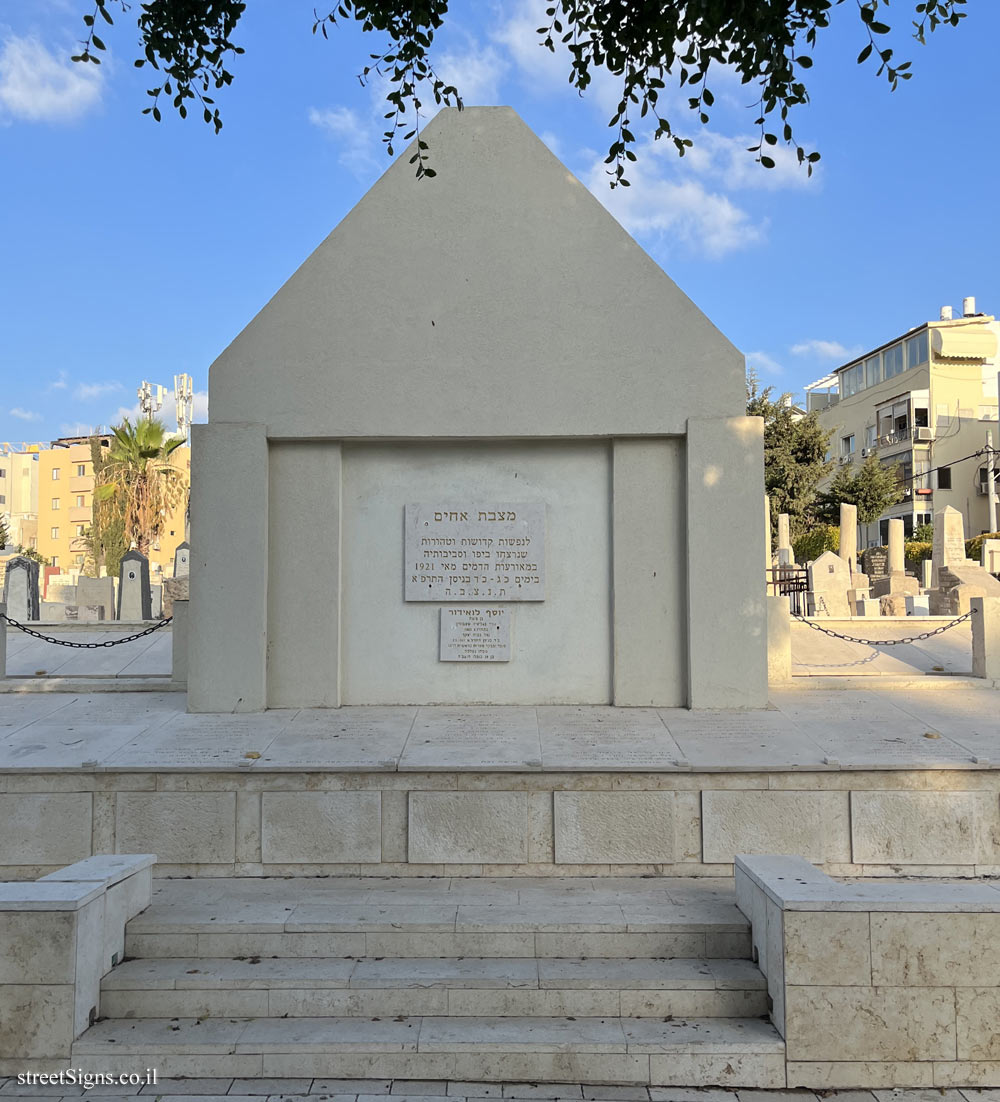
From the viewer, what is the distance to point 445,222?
8.41m

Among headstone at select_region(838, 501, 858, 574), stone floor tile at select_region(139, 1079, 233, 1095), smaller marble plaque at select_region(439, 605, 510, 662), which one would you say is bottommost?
stone floor tile at select_region(139, 1079, 233, 1095)

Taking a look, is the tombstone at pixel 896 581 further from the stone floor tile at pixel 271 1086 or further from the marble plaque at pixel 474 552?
Answer: the stone floor tile at pixel 271 1086

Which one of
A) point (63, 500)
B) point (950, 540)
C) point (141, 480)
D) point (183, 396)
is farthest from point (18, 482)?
point (950, 540)

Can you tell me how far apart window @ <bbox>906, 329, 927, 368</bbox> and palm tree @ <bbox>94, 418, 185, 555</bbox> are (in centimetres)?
3534

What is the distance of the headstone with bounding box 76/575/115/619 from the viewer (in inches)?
832

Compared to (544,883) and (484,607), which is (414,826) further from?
(484,607)

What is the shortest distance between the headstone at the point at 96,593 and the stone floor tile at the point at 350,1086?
18621mm

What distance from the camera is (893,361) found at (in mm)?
49062

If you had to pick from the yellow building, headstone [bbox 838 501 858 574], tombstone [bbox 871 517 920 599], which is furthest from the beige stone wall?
the yellow building

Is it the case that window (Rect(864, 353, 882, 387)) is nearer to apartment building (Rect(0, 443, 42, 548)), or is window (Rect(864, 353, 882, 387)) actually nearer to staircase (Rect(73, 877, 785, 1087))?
staircase (Rect(73, 877, 785, 1087))

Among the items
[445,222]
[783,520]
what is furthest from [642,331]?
[783,520]

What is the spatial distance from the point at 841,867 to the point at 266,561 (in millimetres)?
5153

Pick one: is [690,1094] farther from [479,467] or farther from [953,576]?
[953,576]

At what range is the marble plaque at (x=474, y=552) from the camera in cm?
840
